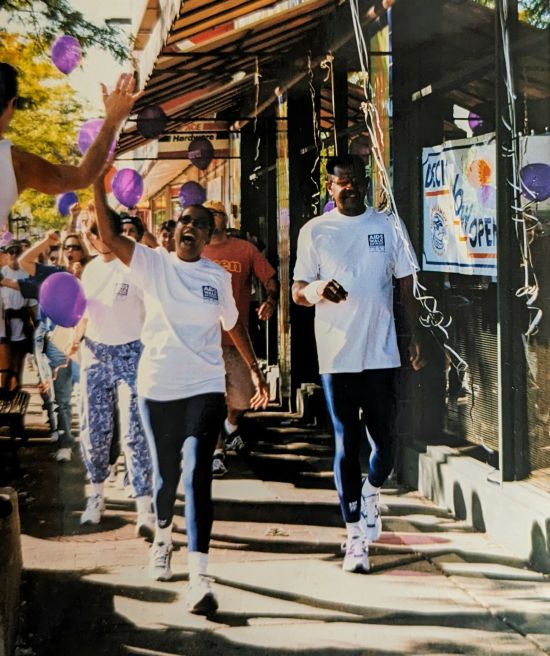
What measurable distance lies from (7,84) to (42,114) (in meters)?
0.21

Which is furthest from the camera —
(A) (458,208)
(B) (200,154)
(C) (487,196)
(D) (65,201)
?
(A) (458,208)

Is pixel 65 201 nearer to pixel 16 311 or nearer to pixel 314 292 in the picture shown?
pixel 16 311

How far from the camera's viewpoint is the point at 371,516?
4.96 meters

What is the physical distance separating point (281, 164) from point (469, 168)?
50.1 inches

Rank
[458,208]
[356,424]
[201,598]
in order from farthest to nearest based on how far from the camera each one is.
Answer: [458,208]
[356,424]
[201,598]

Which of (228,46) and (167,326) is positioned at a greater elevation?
(228,46)

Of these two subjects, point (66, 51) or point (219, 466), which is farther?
point (219, 466)

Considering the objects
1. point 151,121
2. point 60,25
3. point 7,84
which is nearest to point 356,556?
point 151,121

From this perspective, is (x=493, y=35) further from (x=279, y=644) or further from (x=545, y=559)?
(x=279, y=644)

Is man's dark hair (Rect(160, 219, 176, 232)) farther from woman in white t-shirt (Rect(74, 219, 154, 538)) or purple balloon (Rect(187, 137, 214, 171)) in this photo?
purple balloon (Rect(187, 137, 214, 171))

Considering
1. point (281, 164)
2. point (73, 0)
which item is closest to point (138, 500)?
point (281, 164)

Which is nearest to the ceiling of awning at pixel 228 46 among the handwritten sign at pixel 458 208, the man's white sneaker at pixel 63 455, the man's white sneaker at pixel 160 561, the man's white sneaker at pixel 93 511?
the handwritten sign at pixel 458 208

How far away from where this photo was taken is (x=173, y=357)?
4.56m

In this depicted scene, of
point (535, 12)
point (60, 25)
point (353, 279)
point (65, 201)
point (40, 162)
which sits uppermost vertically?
point (535, 12)
